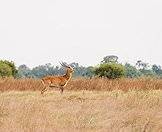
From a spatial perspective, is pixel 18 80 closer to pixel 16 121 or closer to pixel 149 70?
pixel 16 121

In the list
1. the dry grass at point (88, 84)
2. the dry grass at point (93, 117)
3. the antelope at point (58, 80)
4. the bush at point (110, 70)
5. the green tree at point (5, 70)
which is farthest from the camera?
the green tree at point (5, 70)

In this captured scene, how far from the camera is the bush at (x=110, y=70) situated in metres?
36.6

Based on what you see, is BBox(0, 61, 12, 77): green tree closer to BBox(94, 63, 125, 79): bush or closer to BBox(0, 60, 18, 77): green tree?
BBox(0, 60, 18, 77): green tree

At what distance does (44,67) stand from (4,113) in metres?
80.5

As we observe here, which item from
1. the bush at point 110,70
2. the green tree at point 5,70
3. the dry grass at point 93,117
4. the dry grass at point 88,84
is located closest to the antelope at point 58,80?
the dry grass at point 88,84

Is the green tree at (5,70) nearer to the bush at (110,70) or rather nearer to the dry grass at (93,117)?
the bush at (110,70)

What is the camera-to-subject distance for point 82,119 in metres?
11.4

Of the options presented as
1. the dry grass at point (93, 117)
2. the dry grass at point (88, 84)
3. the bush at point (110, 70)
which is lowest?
the dry grass at point (93, 117)

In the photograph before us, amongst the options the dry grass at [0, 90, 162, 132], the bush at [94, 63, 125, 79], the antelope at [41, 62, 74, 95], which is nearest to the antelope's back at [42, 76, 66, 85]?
the antelope at [41, 62, 74, 95]

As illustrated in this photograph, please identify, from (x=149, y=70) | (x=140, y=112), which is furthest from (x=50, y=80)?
(x=149, y=70)

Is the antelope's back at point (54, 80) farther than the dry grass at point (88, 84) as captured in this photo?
No

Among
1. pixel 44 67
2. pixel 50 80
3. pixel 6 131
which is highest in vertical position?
pixel 44 67

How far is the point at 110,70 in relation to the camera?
36.7 m

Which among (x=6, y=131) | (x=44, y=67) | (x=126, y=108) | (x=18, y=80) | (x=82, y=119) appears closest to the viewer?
(x=6, y=131)
